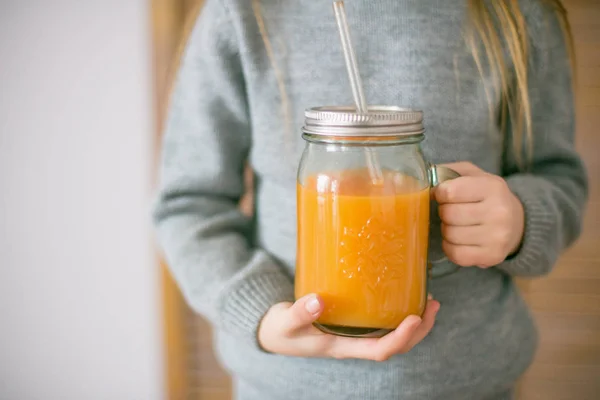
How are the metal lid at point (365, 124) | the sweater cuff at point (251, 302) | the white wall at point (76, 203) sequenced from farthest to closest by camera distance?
the white wall at point (76, 203) < the sweater cuff at point (251, 302) < the metal lid at point (365, 124)

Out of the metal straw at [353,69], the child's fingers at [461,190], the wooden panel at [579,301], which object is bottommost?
the wooden panel at [579,301]

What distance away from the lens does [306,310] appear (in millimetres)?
436

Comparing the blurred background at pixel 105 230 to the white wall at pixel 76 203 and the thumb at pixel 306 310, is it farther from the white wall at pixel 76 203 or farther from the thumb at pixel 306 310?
the thumb at pixel 306 310

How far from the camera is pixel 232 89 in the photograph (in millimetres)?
575

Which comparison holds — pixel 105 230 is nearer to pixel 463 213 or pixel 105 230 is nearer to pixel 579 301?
pixel 463 213

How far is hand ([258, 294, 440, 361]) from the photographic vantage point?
0.43m

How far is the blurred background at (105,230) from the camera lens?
0.89 metres

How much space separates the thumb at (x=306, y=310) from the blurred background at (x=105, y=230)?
544mm

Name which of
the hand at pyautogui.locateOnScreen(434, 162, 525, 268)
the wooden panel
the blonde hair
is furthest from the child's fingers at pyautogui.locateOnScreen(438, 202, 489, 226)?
the wooden panel

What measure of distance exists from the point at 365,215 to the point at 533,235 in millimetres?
207

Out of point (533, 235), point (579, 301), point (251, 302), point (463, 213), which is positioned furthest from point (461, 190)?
point (579, 301)

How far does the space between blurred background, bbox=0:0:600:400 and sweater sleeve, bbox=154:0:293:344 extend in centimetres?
30

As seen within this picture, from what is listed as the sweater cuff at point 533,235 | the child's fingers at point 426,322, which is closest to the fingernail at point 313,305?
the child's fingers at point 426,322

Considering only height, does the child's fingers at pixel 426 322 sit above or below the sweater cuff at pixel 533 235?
below
